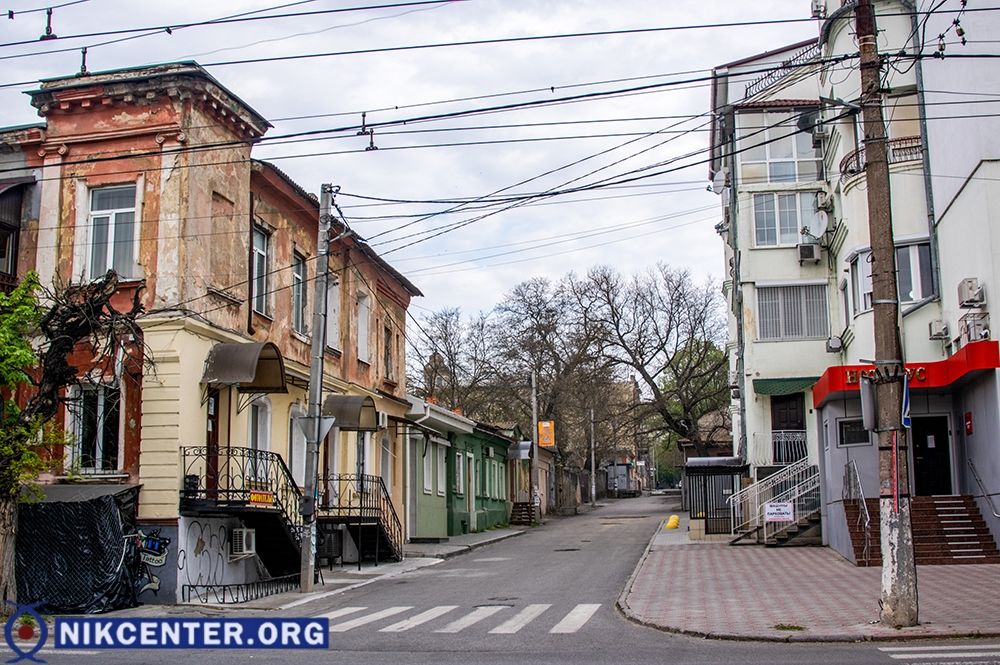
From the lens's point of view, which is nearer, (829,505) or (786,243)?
(829,505)

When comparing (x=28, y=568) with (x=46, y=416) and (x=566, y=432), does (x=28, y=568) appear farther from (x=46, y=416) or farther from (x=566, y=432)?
(x=566, y=432)

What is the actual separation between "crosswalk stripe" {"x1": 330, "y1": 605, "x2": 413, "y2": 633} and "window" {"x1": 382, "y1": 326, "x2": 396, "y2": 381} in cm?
1460

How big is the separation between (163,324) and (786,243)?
21.3m

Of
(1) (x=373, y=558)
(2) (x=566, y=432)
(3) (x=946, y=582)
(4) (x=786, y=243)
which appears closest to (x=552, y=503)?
(2) (x=566, y=432)

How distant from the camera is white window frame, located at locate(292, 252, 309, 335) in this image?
2392cm

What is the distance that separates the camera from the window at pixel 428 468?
3366cm

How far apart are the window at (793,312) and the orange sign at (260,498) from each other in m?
18.4

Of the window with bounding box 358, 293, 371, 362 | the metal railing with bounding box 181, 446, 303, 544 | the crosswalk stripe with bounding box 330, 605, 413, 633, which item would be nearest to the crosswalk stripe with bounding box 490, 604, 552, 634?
the crosswalk stripe with bounding box 330, 605, 413, 633

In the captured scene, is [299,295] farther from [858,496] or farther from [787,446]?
[787,446]

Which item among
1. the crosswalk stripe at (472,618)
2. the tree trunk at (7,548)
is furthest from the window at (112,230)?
the crosswalk stripe at (472,618)

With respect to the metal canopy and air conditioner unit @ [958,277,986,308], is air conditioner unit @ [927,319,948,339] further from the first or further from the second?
the metal canopy

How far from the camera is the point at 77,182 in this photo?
19641mm

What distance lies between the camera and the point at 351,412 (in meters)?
23.9

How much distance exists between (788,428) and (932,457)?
310 inches
